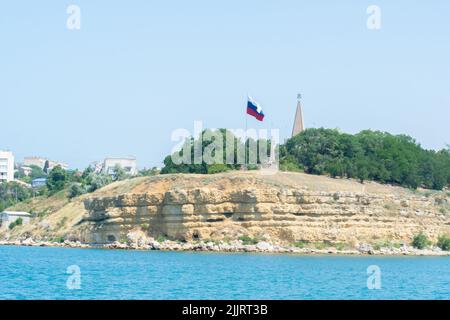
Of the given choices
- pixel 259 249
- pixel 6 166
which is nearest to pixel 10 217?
pixel 259 249

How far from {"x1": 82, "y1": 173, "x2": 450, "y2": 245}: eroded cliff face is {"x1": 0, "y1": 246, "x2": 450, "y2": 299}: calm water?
10.7m

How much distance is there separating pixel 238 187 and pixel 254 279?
3000 cm

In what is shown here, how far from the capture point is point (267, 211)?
64750mm

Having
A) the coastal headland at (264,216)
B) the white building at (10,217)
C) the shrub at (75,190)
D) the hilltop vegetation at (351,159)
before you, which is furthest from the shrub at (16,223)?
the coastal headland at (264,216)

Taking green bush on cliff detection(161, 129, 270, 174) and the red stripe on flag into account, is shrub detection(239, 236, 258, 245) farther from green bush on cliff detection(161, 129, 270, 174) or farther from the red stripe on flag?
green bush on cliff detection(161, 129, 270, 174)

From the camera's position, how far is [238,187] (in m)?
66.4

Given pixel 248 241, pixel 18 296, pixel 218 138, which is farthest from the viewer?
pixel 218 138

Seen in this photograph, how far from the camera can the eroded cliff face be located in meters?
64.7

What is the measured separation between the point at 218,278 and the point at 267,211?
92.6ft

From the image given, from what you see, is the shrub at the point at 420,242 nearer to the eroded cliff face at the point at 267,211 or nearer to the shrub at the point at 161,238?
the eroded cliff face at the point at 267,211

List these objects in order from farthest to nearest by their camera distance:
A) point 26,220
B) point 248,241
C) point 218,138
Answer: point 26,220 → point 218,138 → point 248,241

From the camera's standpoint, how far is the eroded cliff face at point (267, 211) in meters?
64.7
